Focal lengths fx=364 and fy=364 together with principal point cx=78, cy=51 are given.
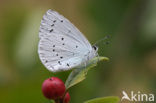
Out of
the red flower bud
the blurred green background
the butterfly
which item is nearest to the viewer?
the red flower bud

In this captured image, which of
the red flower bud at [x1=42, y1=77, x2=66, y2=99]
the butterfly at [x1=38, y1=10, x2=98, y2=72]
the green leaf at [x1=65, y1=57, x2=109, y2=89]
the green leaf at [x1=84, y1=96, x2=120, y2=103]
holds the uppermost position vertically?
the butterfly at [x1=38, y1=10, x2=98, y2=72]

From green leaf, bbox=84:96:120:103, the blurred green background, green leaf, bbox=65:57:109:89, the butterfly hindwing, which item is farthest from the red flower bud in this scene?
the blurred green background

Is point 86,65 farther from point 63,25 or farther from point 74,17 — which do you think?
point 74,17

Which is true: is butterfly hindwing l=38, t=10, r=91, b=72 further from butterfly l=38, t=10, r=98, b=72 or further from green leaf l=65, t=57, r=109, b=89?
green leaf l=65, t=57, r=109, b=89

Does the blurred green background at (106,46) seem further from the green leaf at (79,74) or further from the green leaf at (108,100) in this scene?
the green leaf at (108,100)

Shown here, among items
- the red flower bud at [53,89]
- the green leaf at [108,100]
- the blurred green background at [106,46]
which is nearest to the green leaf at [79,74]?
the red flower bud at [53,89]

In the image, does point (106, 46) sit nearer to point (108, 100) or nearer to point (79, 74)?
point (79, 74)

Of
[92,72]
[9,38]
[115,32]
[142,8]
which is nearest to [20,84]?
[92,72]
